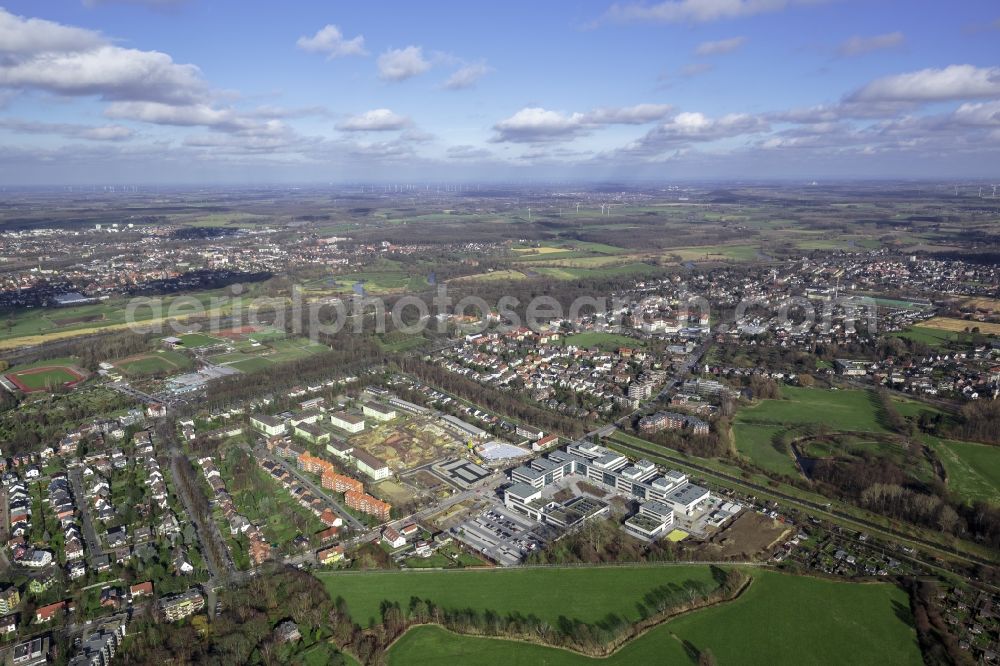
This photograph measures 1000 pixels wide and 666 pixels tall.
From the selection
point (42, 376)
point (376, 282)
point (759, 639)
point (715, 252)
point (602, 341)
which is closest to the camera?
point (759, 639)

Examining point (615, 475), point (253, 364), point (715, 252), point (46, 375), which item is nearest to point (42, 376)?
point (46, 375)

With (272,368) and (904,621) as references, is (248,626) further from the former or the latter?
(272,368)

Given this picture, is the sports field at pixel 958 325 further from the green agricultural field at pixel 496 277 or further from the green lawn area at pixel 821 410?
the green agricultural field at pixel 496 277

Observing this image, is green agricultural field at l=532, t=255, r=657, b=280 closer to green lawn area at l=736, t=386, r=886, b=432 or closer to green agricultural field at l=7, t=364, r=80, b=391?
green lawn area at l=736, t=386, r=886, b=432

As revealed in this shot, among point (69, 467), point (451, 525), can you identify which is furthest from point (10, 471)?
point (451, 525)

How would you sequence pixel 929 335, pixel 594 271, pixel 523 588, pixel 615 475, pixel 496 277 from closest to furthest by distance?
1. pixel 523 588
2. pixel 615 475
3. pixel 929 335
4. pixel 496 277
5. pixel 594 271

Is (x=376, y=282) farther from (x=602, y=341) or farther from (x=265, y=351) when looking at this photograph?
(x=602, y=341)
